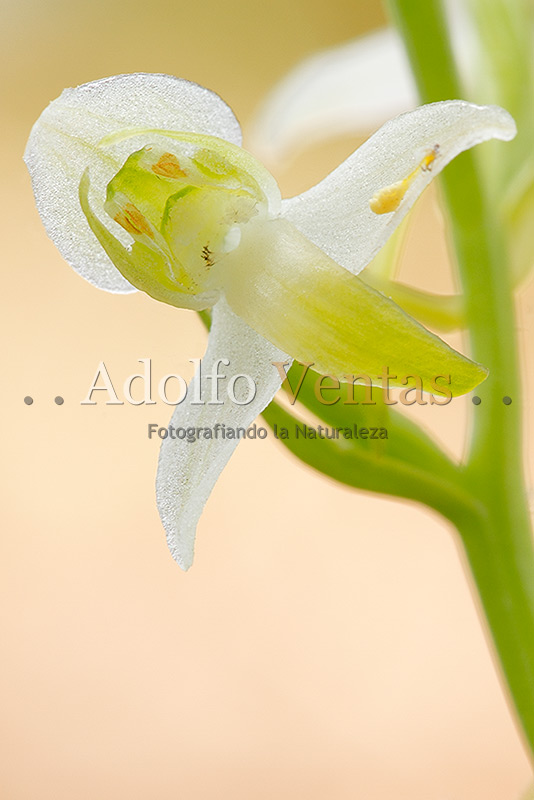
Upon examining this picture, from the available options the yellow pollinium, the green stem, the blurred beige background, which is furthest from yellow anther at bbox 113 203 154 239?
the blurred beige background

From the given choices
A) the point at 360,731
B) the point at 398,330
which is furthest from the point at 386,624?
the point at 398,330

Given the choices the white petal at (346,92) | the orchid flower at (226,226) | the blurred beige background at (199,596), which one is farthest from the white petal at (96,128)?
the blurred beige background at (199,596)

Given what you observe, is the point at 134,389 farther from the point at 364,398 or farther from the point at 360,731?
the point at 364,398

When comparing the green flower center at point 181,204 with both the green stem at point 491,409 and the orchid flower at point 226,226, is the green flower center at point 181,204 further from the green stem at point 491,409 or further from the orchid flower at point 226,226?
the green stem at point 491,409

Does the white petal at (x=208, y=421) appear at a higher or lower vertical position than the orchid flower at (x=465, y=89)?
lower

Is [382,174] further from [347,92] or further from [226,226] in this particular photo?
[347,92]

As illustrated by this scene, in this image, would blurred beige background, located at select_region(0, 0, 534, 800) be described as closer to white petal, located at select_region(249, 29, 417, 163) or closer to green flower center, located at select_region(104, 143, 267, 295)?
white petal, located at select_region(249, 29, 417, 163)
